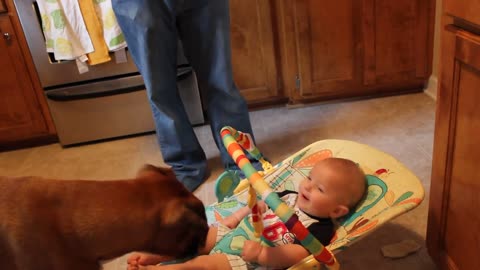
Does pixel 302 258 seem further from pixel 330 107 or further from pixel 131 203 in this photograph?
pixel 330 107

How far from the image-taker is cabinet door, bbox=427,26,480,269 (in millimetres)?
1010

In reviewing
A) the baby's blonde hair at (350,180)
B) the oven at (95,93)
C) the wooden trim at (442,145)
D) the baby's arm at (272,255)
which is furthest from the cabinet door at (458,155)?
the oven at (95,93)

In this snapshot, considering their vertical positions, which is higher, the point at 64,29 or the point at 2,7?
the point at 2,7

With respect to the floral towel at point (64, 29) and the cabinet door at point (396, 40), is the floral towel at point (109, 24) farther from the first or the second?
the cabinet door at point (396, 40)

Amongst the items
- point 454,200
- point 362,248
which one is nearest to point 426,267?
point 362,248

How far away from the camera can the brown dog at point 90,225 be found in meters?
0.98

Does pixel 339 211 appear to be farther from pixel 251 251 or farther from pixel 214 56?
pixel 214 56

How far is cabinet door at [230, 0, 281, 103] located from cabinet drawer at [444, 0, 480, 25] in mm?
1523

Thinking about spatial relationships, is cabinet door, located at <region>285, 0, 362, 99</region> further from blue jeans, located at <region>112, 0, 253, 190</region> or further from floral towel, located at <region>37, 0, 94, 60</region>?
floral towel, located at <region>37, 0, 94, 60</region>

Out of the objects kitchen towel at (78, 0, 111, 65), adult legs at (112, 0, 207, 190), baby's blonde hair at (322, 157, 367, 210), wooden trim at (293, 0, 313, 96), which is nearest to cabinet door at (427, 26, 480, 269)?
baby's blonde hair at (322, 157, 367, 210)

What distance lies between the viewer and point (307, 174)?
1.52 m

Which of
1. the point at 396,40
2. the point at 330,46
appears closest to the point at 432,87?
the point at 396,40

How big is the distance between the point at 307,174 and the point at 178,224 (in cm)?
66

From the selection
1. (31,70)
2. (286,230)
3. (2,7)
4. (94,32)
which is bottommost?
(286,230)
